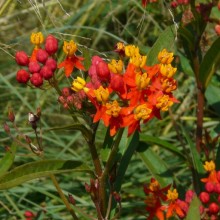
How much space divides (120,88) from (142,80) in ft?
0.16

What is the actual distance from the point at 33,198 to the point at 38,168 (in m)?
1.26

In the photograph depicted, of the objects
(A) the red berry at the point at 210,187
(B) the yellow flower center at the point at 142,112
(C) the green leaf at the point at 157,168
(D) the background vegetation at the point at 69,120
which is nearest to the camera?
(B) the yellow flower center at the point at 142,112

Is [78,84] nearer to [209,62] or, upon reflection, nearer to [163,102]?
[163,102]

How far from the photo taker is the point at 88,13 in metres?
3.27

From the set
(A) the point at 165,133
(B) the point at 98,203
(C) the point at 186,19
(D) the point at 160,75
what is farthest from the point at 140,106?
(A) the point at 165,133

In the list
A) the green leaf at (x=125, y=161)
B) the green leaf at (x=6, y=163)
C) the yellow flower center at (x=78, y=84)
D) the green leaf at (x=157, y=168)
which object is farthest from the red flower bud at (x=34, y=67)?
the green leaf at (x=157, y=168)

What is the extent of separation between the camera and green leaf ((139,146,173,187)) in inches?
70.5

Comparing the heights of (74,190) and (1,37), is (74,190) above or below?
below

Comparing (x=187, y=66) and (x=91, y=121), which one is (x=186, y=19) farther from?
(x=91, y=121)

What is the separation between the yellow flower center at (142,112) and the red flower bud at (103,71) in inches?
4.2

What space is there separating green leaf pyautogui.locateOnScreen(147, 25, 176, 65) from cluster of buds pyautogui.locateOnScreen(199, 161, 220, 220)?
1.05ft

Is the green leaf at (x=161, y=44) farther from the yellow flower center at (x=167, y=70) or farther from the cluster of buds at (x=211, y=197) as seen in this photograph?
the cluster of buds at (x=211, y=197)

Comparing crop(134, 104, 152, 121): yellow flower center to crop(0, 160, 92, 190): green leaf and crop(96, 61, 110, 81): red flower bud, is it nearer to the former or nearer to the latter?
crop(96, 61, 110, 81): red flower bud

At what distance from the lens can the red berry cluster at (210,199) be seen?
150 cm
